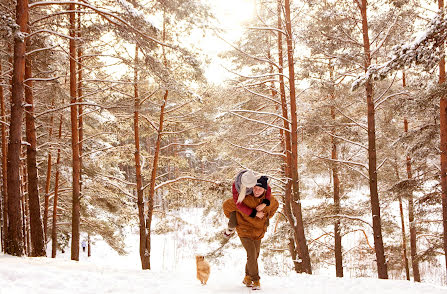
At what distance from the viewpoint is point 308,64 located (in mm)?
8820

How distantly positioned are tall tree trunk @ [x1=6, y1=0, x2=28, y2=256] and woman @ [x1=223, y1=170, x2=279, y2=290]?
469 centimetres

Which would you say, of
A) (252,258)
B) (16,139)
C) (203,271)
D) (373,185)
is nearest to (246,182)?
(252,258)

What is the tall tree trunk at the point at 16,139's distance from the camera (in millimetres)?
6730

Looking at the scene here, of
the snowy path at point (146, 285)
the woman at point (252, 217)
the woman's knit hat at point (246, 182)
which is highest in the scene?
the woman's knit hat at point (246, 182)

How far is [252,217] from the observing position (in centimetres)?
518

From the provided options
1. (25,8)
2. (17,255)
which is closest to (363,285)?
(17,255)

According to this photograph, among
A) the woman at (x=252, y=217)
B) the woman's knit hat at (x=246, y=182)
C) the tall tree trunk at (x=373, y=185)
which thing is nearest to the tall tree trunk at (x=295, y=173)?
the tall tree trunk at (x=373, y=185)

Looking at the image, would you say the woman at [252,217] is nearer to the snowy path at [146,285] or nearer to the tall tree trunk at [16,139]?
the snowy path at [146,285]

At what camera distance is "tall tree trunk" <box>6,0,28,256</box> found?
265 inches

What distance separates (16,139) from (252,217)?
524cm

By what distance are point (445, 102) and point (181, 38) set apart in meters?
7.33

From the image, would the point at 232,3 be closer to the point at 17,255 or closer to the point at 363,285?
the point at 363,285

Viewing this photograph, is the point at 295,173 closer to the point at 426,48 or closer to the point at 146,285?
the point at 426,48

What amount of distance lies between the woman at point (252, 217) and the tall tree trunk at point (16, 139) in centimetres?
469
